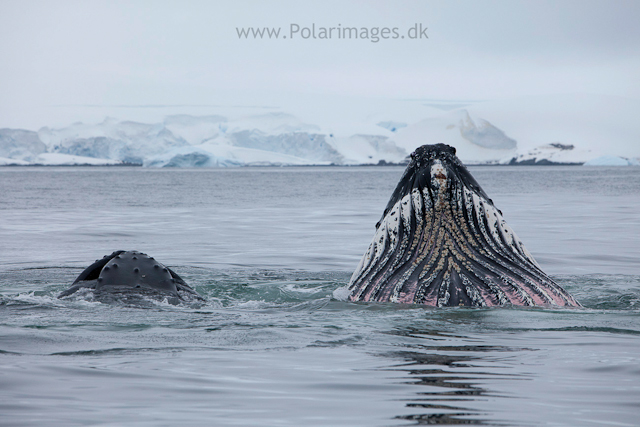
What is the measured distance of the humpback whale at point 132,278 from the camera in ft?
20.9

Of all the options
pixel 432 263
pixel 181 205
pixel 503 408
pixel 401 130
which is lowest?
pixel 503 408

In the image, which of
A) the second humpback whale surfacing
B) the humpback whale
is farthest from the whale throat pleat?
the humpback whale

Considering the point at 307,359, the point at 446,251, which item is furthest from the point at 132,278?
the point at 446,251

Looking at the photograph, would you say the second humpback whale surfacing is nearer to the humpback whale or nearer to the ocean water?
the ocean water

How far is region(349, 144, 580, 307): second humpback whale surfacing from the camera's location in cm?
543

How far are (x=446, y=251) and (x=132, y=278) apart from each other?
267 cm

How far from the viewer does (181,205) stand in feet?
94.9

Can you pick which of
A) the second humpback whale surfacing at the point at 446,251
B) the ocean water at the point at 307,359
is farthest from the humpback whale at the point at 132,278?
the second humpback whale surfacing at the point at 446,251

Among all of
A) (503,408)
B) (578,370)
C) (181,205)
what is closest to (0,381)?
(503,408)

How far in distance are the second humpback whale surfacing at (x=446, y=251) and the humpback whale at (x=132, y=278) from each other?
1.70 m

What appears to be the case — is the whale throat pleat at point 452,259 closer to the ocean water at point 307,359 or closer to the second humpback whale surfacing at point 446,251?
the second humpback whale surfacing at point 446,251

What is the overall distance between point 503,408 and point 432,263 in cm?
241

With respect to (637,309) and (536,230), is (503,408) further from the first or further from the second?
(536,230)

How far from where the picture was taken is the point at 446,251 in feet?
18.3
